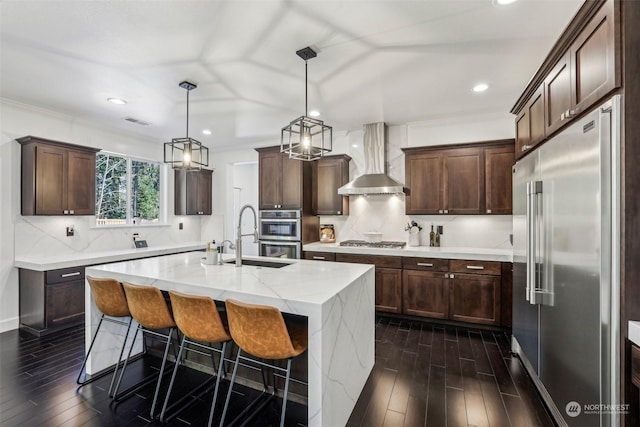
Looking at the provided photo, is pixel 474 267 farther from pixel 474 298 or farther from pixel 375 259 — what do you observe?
pixel 375 259

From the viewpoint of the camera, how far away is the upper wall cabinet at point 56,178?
3.57 metres

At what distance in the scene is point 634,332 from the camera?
1.23m

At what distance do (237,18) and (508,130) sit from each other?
145 inches

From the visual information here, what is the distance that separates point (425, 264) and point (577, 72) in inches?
103

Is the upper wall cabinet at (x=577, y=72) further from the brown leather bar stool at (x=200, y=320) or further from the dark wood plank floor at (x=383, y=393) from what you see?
the brown leather bar stool at (x=200, y=320)

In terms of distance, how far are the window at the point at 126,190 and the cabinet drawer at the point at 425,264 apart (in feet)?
15.3

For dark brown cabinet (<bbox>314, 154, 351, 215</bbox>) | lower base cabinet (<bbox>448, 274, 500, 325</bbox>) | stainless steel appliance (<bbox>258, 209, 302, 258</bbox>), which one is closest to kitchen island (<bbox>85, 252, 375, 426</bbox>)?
lower base cabinet (<bbox>448, 274, 500, 325</bbox>)

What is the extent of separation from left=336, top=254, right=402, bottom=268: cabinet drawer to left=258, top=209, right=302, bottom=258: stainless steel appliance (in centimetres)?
78

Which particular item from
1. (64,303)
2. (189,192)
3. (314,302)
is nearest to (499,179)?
(314,302)

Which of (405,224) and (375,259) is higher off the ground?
(405,224)

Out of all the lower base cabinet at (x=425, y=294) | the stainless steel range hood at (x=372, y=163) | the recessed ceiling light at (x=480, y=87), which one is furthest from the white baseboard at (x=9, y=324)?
the recessed ceiling light at (x=480, y=87)

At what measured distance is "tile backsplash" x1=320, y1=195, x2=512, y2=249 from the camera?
4059mm

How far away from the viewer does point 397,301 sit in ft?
12.9

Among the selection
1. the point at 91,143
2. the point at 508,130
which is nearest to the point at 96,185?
the point at 91,143
